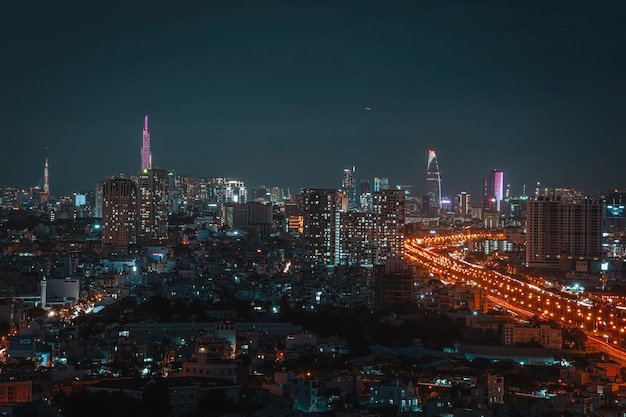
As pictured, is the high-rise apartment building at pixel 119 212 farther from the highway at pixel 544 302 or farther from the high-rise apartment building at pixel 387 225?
the highway at pixel 544 302

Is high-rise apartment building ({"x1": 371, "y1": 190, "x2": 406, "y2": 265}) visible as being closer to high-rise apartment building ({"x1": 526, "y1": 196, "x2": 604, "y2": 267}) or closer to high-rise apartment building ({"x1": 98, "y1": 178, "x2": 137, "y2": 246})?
high-rise apartment building ({"x1": 526, "y1": 196, "x2": 604, "y2": 267})

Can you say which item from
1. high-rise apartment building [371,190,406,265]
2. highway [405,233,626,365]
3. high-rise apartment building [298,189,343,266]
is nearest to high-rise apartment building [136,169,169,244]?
high-rise apartment building [298,189,343,266]

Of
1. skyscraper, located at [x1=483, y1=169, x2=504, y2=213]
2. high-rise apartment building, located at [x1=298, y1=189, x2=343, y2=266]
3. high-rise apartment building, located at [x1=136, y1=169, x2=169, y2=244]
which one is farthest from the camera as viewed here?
skyscraper, located at [x1=483, y1=169, x2=504, y2=213]

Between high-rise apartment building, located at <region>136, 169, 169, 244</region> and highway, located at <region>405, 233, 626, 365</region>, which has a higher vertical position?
high-rise apartment building, located at <region>136, 169, 169, 244</region>

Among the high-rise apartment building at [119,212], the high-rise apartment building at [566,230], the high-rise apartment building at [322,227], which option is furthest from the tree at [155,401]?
the high-rise apartment building at [119,212]

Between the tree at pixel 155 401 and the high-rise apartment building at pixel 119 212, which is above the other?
the high-rise apartment building at pixel 119 212

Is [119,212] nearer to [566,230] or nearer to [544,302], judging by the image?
[566,230]
